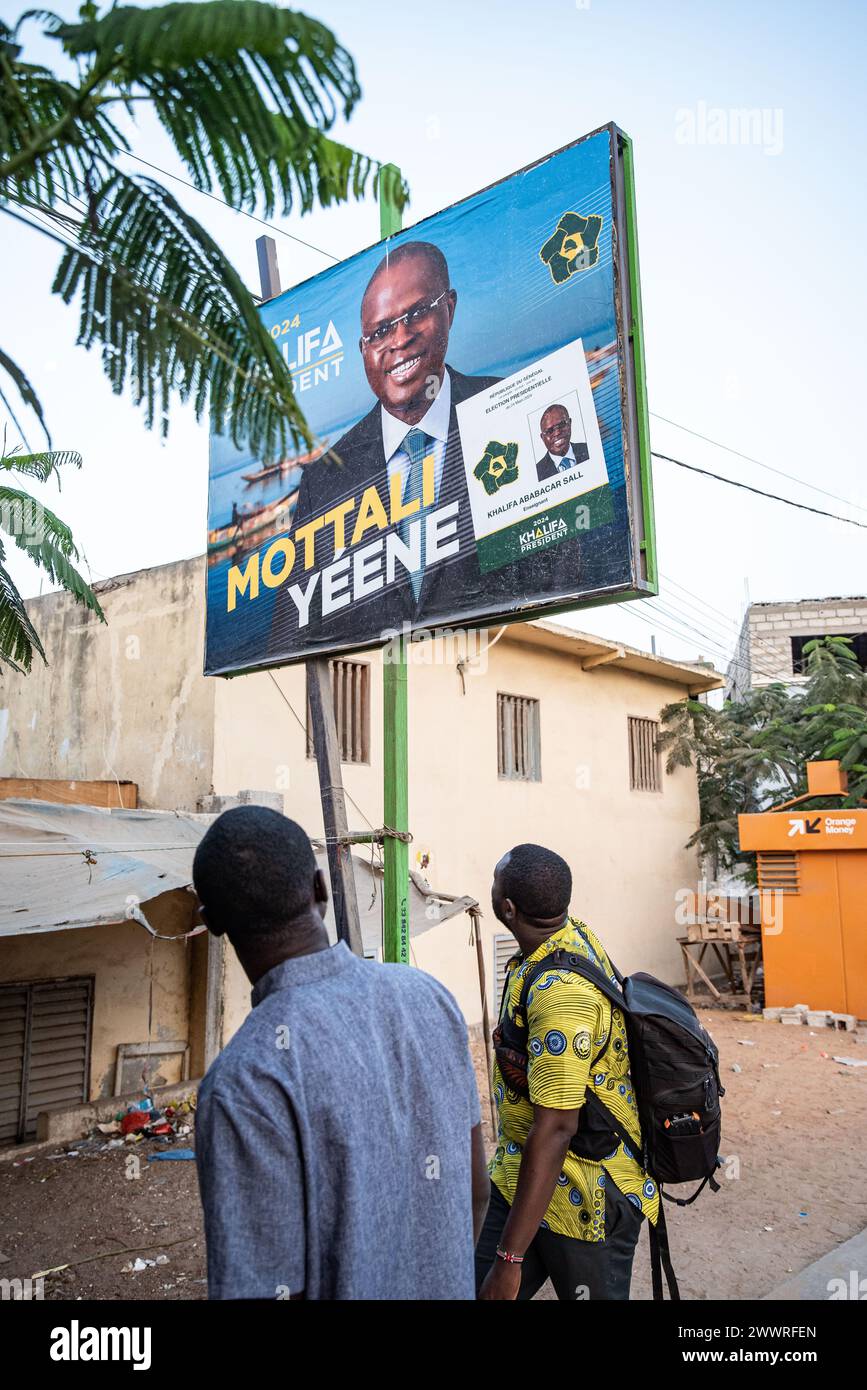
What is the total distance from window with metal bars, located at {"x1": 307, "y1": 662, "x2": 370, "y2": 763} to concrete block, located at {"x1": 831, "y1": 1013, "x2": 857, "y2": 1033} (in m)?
6.92

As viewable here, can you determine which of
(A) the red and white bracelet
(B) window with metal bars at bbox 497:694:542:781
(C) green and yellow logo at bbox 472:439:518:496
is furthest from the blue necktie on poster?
(B) window with metal bars at bbox 497:694:542:781

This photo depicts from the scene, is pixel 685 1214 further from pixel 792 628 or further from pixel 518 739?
pixel 792 628

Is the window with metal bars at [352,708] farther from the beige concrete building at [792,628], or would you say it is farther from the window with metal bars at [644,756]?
the beige concrete building at [792,628]

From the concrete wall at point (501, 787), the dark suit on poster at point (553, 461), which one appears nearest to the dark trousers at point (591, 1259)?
the dark suit on poster at point (553, 461)

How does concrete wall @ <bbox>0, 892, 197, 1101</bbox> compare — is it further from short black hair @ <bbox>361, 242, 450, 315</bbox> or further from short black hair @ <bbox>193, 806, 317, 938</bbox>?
short black hair @ <bbox>193, 806, 317, 938</bbox>

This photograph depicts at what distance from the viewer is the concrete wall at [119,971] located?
24.9 feet

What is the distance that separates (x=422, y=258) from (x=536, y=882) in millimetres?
3380

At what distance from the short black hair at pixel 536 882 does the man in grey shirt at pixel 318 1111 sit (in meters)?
0.91

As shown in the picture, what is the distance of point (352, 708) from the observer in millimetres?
9945

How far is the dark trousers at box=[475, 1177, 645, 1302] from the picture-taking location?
245 cm

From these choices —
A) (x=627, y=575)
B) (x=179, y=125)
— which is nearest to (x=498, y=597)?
(x=627, y=575)

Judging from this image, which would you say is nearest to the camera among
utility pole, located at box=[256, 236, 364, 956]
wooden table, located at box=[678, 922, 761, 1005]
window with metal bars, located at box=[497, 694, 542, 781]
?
utility pole, located at box=[256, 236, 364, 956]

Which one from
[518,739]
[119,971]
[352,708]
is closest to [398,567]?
[119,971]

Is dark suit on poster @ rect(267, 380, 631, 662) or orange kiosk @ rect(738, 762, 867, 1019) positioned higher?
dark suit on poster @ rect(267, 380, 631, 662)
